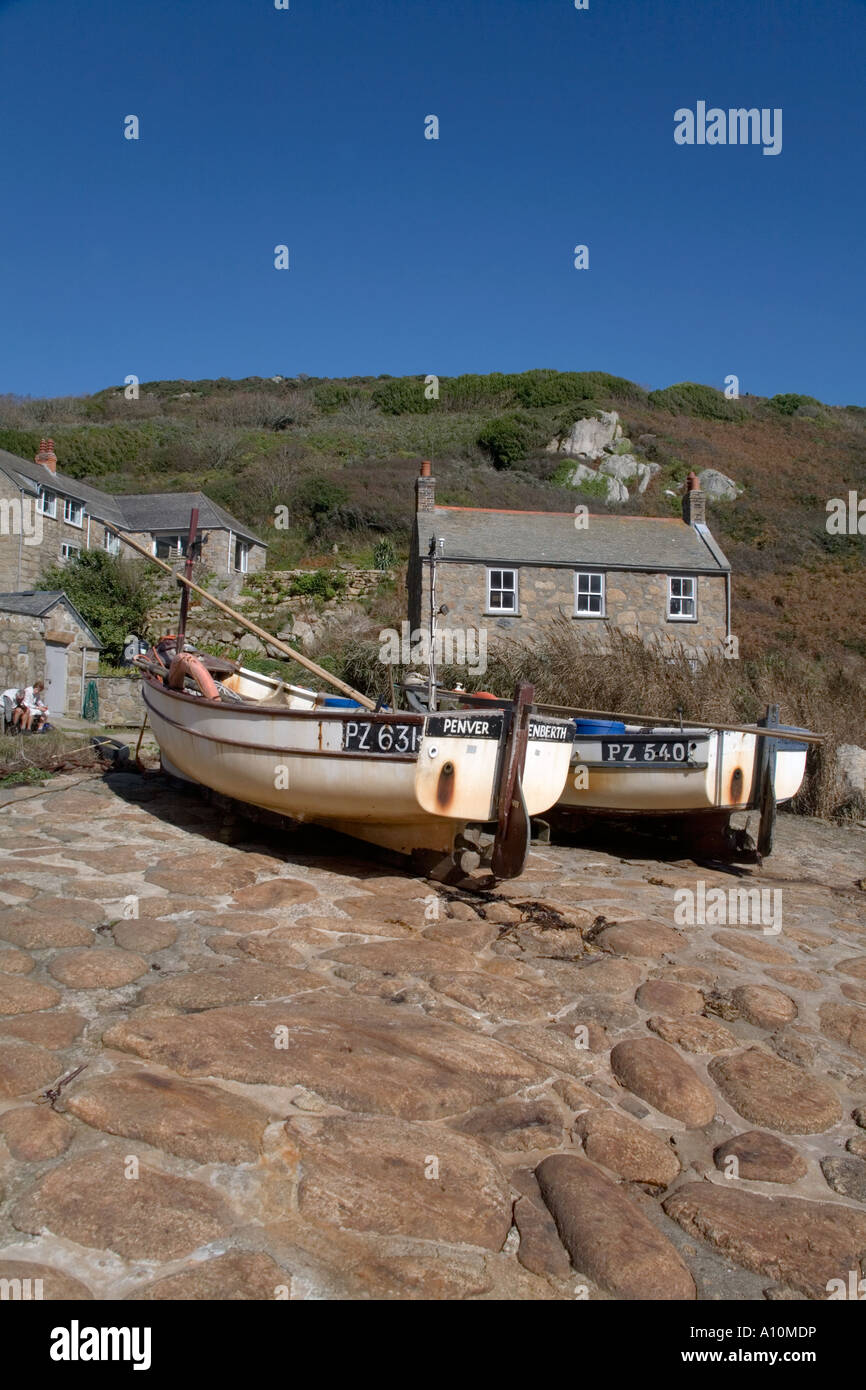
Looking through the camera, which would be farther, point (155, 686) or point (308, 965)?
point (155, 686)

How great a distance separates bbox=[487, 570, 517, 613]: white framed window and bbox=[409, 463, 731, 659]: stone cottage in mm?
27

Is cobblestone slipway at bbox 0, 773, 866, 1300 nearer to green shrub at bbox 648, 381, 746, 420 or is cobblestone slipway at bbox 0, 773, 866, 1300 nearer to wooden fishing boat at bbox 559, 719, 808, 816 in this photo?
wooden fishing boat at bbox 559, 719, 808, 816

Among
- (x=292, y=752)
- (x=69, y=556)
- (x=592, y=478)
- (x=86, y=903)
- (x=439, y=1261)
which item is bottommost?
(x=439, y=1261)

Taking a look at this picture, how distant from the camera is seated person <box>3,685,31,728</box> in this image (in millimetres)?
14820

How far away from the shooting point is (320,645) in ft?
73.3

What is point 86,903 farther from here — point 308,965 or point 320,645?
point 320,645

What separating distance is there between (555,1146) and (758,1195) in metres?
0.71

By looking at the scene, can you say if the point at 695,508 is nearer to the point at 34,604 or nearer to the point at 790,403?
the point at 34,604

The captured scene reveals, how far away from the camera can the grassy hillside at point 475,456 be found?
109 feet

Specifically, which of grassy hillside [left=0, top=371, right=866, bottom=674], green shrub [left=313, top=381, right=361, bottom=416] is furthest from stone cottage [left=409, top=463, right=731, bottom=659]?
green shrub [left=313, top=381, right=361, bottom=416]

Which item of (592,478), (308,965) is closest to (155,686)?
(308,965)

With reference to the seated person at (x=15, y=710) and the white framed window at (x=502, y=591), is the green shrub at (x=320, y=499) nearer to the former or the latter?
the white framed window at (x=502, y=591)

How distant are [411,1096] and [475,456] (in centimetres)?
4390

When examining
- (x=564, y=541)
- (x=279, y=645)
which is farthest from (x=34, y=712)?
(x=564, y=541)
